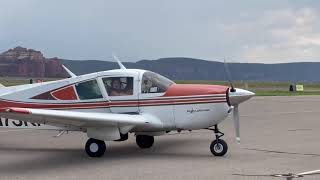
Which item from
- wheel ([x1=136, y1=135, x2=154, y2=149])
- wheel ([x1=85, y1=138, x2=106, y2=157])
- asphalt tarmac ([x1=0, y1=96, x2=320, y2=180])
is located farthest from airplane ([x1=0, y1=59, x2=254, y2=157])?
asphalt tarmac ([x1=0, y1=96, x2=320, y2=180])

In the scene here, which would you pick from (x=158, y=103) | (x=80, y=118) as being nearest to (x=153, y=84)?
(x=158, y=103)

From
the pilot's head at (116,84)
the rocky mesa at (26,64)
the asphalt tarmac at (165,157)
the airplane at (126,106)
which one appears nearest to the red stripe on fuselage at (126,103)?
the airplane at (126,106)

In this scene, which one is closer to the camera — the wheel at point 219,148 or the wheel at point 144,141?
the wheel at point 219,148

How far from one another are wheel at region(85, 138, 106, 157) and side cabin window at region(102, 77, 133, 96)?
1.17 m

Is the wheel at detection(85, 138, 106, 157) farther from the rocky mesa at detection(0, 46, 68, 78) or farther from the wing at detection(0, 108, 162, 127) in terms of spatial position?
the rocky mesa at detection(0, 46, 68, 78)

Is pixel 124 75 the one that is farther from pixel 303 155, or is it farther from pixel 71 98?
pixel 303 155

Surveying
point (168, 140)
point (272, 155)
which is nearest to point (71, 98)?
point (168, 140)

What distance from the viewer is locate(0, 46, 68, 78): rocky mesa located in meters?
115

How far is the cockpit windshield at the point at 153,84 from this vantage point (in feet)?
38.0

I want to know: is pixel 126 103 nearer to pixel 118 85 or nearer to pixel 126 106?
pixel 126 106

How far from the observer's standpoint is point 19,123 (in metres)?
12.9

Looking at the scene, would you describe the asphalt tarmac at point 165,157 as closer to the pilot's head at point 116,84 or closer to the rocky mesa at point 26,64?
the pilot's head at point 116,84

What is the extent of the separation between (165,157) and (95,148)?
157 cm

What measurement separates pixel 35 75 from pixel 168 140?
107 meters
